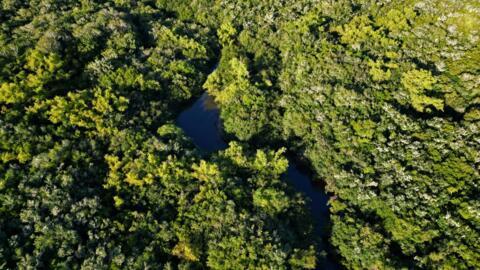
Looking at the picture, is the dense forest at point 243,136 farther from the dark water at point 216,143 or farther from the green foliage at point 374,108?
the dark water at point 216,143

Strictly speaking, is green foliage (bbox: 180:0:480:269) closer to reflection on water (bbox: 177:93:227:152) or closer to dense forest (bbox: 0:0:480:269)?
dense forest (bbox: 0:0:480:269)

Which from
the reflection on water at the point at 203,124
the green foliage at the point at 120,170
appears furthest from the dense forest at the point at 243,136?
the reflection on water at the point at 203,124

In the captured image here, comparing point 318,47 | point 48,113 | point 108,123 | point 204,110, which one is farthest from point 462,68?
Answer: point 48,113

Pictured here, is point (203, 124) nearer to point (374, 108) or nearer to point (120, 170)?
point (120, 170)

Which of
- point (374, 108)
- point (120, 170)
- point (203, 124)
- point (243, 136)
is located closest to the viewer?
point (120, 170)

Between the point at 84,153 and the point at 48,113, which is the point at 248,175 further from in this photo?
the point at 48,113

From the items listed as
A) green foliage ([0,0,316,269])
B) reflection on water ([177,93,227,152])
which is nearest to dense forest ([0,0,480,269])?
green foliage ([0,0,316,269])

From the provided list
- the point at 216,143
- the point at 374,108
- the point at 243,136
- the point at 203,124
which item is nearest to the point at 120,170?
the point at 216,143
